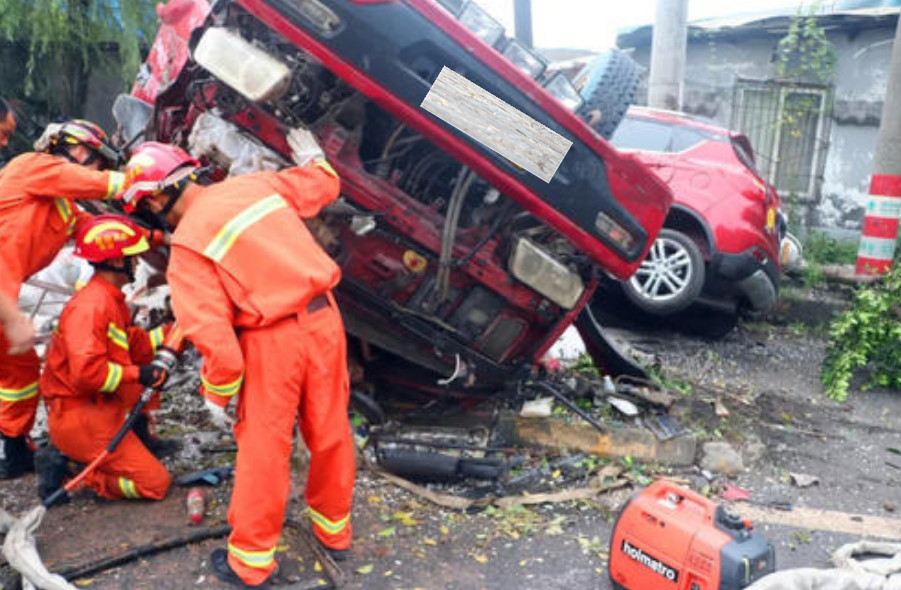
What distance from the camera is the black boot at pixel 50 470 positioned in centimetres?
348

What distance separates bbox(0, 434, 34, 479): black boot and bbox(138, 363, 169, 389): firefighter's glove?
2.96 ft

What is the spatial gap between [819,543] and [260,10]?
3.25 metres

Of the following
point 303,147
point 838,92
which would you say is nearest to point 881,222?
point 838,92

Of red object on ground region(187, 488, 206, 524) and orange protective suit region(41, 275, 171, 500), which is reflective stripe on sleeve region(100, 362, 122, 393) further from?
red object on ground region(187, 488, 206, 524)

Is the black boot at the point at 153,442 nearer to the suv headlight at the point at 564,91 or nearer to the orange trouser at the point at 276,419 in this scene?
the orange trouser at the point at 276,419

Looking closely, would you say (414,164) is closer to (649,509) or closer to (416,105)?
(416,105)

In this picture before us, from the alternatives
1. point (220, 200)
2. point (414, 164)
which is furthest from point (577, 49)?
point (220, 200)

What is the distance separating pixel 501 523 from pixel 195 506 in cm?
131

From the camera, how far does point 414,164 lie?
12.7 ft

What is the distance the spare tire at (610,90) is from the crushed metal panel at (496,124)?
0.58m

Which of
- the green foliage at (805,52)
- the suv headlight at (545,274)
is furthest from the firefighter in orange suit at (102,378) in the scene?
the green foliage at (805,52)

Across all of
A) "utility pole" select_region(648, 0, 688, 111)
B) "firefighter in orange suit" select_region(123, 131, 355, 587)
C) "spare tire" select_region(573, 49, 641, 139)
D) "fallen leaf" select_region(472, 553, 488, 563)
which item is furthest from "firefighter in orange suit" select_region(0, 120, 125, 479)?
"utility pole" select_region(648, 0, 688, 111)

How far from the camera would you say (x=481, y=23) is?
12.2ft

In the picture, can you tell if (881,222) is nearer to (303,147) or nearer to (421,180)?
(421,180)
